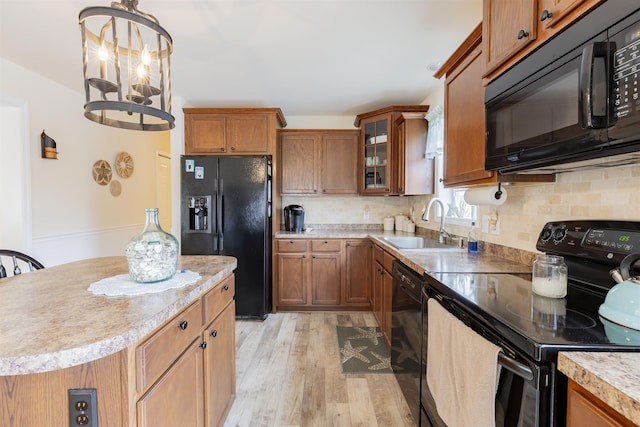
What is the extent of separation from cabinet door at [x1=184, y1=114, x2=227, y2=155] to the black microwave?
2.86m

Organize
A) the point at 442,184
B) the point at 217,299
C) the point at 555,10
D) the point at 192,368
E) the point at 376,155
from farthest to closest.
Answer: the point at 376,155 < the point at 442,184 < the point at 217,299 < the point at 192,368 < the point at 555,10

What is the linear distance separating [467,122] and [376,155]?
180 centimetres

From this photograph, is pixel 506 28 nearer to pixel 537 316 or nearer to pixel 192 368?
pixel 537 316

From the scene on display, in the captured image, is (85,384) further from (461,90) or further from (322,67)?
(322,67)

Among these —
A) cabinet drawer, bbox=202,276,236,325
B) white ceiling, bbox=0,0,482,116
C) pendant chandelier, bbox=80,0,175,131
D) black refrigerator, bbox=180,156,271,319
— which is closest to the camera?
pendant chandelier, bbox=80,0,175,131

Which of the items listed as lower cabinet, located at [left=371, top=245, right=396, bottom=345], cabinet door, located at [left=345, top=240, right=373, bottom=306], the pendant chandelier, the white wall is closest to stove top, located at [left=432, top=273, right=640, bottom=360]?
lower cabinet, located at [left=371, top=245, right=396, bottom=345]

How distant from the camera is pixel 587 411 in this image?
604 millimetres

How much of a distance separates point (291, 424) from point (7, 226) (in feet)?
10.1

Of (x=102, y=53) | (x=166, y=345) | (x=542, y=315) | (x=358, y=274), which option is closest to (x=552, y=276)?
(x=542, y=315)

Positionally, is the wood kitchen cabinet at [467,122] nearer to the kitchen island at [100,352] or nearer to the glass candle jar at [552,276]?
the glass candle jar at [552,276]

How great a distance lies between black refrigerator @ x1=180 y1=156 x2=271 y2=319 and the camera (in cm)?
312

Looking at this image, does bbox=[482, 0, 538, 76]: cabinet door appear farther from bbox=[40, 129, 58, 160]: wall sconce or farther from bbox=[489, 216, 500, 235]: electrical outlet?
bbox=[40, 129, 58, 160]: wall sconce

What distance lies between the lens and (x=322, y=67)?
246 centimetres

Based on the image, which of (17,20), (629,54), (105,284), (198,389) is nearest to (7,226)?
(17,20)
